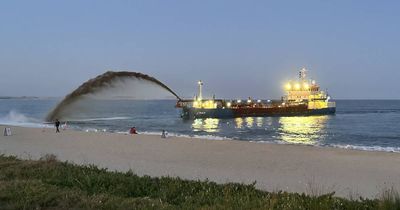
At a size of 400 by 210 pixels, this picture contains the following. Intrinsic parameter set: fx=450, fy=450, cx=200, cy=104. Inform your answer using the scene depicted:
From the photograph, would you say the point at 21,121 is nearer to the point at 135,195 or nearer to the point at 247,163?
the point at 247,163

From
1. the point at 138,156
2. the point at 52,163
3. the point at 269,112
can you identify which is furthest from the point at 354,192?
the point at 269,112

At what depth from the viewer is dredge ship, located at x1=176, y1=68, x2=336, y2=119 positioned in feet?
315

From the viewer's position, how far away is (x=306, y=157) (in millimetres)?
25391

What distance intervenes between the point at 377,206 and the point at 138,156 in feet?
59.3

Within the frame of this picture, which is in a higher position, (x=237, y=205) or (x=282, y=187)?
(x=237, y=205)

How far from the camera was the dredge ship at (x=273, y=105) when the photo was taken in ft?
315

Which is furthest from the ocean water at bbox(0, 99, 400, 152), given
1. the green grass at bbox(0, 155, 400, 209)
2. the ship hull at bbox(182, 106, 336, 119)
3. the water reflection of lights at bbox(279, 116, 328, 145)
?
the green grass at bbox(0, 155, 400, 209)

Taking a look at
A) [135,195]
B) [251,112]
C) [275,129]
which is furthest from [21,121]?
[135,195]

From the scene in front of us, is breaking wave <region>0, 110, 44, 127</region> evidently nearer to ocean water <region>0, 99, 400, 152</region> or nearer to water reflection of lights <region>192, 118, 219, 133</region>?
ocean water <region>0, 99, 400, 152</region>

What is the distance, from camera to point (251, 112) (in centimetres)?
10656

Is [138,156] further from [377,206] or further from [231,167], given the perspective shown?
[377,206]

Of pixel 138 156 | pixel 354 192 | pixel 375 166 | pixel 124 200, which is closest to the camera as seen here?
pixel 124 200

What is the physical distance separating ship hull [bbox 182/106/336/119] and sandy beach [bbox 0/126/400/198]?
199 ft

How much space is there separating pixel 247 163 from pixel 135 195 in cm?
1275
